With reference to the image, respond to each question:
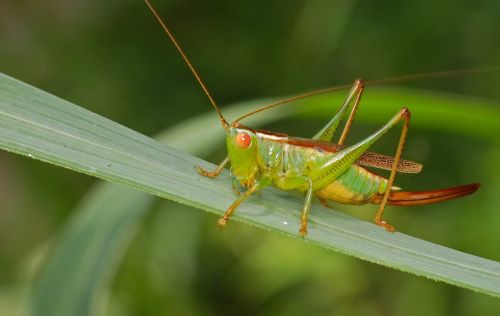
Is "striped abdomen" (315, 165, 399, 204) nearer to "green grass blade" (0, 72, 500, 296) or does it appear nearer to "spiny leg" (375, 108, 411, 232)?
"spiny leg" (375, 108, 411, 232)

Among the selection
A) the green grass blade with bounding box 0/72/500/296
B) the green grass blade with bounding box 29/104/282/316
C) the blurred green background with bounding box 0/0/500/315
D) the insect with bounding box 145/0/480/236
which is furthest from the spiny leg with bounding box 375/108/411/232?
the green grass blade with bounding box 29/104/282/316

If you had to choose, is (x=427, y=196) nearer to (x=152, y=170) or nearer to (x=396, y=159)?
(x=396, y=159)

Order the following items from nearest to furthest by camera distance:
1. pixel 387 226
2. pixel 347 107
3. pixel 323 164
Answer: pixel 387 226, pixel 323 164, pixel 347 107

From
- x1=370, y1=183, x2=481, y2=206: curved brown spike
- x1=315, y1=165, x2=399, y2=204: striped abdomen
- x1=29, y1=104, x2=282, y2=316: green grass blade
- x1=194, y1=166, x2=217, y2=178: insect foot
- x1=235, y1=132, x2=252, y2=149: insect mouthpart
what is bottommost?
x1=29, y1=104, x2=282, y2=316: green grass blade

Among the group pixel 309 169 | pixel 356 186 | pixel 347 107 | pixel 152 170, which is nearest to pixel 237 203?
pixel 152 170

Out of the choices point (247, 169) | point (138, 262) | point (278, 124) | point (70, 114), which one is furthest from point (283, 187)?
point (278, 124)

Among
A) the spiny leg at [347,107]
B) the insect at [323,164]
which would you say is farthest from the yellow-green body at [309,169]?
the spiny leg at [347,107]
